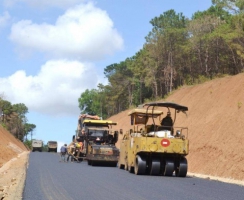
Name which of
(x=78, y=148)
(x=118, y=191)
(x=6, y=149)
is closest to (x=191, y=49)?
(x=6, y=149)

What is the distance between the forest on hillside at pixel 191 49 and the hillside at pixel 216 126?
4.98 metres

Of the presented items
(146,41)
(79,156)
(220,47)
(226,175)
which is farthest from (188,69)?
(226,175)

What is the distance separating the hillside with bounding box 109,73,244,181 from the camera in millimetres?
28656

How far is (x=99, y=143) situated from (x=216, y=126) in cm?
929

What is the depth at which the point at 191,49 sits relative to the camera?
2491 inches

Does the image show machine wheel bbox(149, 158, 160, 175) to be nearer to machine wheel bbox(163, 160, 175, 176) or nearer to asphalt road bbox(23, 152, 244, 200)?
machine wheel bbox(163, 160, 175, 176)

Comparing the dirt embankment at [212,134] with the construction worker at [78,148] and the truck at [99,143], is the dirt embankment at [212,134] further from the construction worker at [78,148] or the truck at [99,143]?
the truck at [99,143]

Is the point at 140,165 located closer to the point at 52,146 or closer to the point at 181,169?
the point at 181,169

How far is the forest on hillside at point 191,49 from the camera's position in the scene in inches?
2006

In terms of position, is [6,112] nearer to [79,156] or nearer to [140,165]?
[79,156]

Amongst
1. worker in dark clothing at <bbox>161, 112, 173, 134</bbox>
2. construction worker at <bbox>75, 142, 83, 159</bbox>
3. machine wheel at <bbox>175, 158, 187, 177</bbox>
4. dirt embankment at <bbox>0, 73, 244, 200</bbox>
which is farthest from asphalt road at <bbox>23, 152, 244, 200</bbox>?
construction worker at <bbox>75, 142, 83, 159</bbox>

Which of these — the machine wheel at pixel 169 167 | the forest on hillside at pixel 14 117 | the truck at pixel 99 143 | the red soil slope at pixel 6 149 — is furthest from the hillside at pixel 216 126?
A: the forest on hillside at pixel 14 117

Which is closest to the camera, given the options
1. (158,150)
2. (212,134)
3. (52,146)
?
(158,150)

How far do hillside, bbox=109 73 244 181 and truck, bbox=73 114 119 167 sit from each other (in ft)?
18.0
